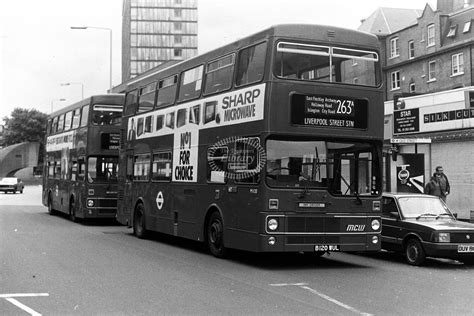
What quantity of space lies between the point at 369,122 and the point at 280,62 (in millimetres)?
2057

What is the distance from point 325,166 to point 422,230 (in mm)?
2388

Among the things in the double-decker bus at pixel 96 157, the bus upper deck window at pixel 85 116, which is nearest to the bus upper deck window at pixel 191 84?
the double-decker bus at pixel 96 157

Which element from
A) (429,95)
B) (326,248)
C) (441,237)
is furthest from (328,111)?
(429,95)

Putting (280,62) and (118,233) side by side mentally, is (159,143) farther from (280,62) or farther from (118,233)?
(280,62)

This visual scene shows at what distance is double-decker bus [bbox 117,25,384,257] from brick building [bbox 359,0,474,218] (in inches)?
314

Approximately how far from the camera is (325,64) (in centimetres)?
1084

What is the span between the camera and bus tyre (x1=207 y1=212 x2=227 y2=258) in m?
11.8

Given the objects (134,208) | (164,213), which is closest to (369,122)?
(164,213)

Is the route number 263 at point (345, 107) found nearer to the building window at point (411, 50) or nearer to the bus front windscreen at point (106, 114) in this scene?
the bus front windscreen at point (106, 114)

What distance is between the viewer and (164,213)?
14.7 meters

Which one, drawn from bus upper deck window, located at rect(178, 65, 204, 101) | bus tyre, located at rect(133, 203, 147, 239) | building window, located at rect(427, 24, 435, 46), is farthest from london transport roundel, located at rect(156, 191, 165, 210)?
building window, located at rect(427, 24, 435, 46)

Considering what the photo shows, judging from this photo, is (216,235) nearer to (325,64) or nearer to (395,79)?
(325,64)

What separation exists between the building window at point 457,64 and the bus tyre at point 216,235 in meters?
39.7

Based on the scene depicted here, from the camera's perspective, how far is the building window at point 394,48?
5675 cm
